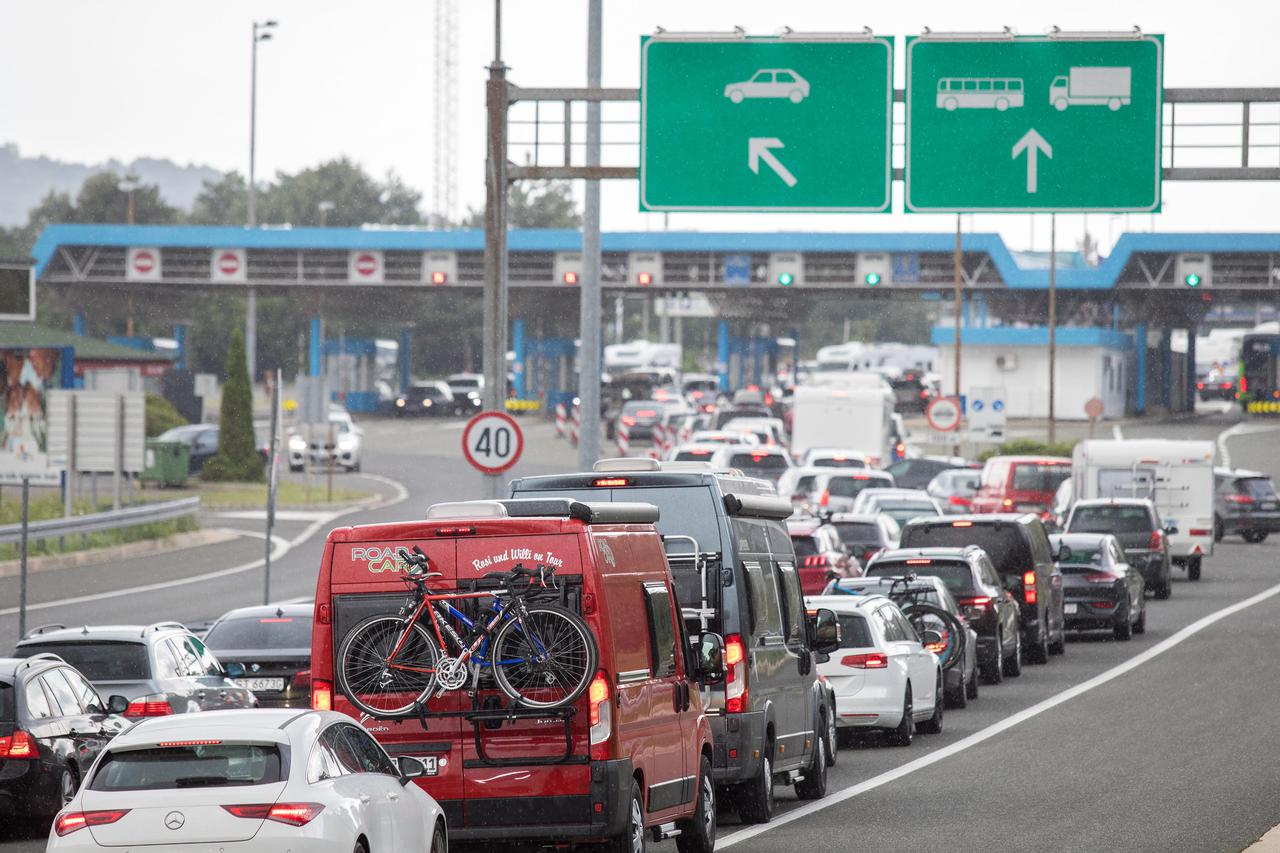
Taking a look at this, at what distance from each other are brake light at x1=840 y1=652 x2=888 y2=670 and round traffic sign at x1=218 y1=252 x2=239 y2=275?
62.9m

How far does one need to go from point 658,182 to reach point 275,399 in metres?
6.23

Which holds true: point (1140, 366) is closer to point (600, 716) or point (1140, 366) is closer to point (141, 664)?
point (141, 664)

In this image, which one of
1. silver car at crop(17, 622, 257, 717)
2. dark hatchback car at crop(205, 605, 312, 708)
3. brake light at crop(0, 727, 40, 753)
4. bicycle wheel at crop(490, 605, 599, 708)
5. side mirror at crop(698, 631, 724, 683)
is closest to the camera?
bicycle wheel at crop(490, 605, 599, 708)

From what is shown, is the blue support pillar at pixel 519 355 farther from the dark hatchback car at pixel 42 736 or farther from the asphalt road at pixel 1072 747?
the dark hatchback car at pixel 42 736

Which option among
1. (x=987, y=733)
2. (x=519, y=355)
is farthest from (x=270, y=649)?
(x=519, y=355)

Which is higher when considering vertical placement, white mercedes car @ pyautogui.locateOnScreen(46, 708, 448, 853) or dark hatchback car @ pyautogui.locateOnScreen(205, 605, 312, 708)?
white mercedes car @ pyautogui.locateOnScreen(46, 708, 448, 853)

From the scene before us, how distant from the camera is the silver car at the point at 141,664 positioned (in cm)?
1655

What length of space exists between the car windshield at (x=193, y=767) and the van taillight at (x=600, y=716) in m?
2.02

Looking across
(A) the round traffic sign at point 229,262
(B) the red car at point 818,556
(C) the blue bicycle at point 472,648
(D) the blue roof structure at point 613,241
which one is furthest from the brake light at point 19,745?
(A) the round traffic sign at point 229,262

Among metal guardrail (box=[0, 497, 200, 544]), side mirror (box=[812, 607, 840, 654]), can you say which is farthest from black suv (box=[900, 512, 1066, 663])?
metal guardrail (box=[0, 497, 200, 544])

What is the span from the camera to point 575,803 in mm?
10656

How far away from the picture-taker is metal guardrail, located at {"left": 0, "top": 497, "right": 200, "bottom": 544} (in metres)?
34.8

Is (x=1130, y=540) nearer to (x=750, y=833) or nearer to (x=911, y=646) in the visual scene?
(x=911, y=646)

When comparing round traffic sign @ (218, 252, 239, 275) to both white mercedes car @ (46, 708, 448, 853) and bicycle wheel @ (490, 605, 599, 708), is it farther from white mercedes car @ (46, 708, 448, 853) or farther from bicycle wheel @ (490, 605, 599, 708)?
white mercedes car @ (46, 708, 448, 853)
